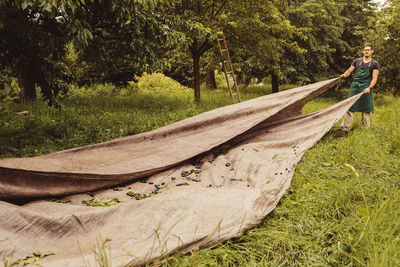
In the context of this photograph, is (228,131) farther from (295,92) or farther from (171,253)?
(171,253)

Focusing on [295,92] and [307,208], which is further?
[295,92]

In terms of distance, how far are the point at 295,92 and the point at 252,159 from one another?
166 centimetres

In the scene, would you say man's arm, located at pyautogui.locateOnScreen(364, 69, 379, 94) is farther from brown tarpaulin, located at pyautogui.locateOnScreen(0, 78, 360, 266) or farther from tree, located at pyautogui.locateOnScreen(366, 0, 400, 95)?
tree, located at pyautogui.locateOnScreen(366, 0, 400, 95)

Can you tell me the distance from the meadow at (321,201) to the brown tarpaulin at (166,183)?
0.14 m

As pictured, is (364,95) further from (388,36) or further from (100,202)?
(388,36)

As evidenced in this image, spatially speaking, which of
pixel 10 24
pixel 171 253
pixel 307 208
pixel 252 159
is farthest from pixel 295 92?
pixel 10 24

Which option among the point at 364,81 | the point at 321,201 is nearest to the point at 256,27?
the point at 364,81

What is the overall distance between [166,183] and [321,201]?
5.21 ft

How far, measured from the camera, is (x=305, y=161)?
349 cm

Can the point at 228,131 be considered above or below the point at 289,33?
below

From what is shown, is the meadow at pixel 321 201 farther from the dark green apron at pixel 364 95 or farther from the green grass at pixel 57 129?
the dark green apron at pixel 364 95

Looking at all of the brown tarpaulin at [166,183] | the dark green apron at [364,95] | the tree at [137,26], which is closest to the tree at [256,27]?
the dark green apron at [364,95]

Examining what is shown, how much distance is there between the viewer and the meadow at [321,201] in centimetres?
172

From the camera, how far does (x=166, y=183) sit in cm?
297
